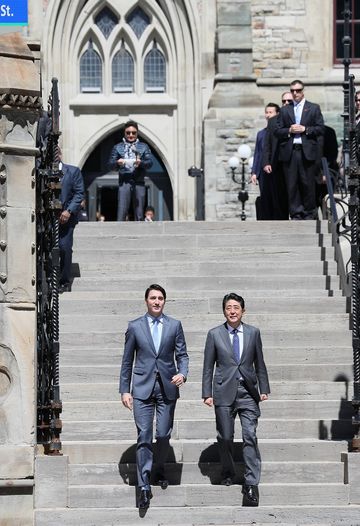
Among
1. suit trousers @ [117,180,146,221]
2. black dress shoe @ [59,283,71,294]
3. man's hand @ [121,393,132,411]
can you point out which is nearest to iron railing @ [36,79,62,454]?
man's hand @ [121,393,132,411]

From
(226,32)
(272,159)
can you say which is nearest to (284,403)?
(272,159)

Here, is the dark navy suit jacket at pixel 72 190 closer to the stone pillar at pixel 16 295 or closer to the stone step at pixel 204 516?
the stone pillar at pixel 16 295

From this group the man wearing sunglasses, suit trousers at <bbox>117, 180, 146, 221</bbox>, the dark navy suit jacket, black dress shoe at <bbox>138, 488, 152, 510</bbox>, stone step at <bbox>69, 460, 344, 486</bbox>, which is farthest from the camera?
suit trousers at <bbox>117, 180, 146, 221</bbox>

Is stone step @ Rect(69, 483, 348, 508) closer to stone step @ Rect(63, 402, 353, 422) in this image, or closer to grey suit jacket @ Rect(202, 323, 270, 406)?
grey suit jacket @ Rect(202, 323, 270, 406)

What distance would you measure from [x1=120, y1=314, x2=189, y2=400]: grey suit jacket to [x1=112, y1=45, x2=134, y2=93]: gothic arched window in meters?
16.3

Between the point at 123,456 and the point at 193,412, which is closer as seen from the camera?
the point at 123,456

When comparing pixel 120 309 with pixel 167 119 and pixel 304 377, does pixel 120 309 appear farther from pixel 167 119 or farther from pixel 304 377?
pixel 167 119

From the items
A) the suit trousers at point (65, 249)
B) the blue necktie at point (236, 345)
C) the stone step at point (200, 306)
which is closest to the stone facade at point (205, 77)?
the suit trousers at point (65, 249)

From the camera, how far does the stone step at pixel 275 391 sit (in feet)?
53.5

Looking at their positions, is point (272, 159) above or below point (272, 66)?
below

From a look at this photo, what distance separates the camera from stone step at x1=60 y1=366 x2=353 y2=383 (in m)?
16.7

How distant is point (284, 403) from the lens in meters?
16.1

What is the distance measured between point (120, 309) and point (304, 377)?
2284 mm

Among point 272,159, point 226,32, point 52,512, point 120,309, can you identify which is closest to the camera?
point 52,512
